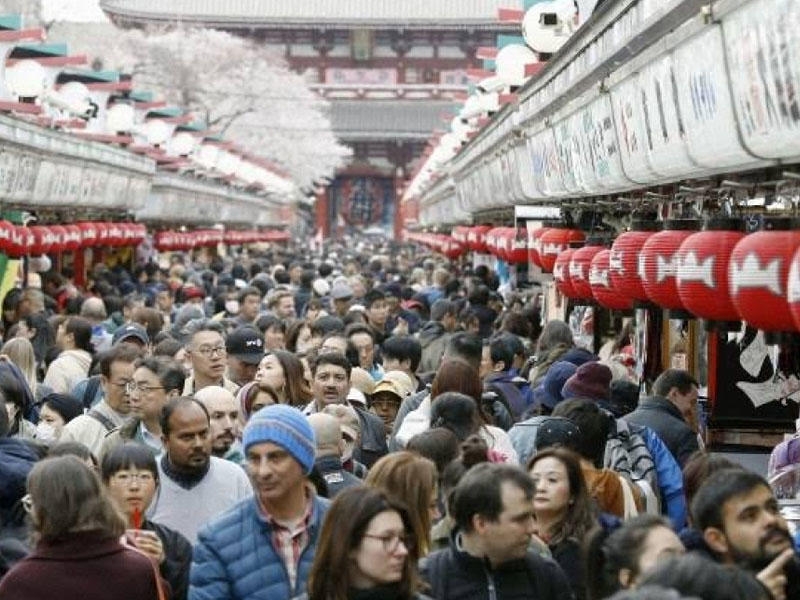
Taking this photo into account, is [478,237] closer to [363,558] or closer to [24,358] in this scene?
[24,358]

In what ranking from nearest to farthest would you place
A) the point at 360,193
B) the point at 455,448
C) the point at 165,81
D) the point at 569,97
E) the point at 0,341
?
the point at 455,448, the point at 569,97, the point at 0,341, the point at 165,81, the point at 360,193

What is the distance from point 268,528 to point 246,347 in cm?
720

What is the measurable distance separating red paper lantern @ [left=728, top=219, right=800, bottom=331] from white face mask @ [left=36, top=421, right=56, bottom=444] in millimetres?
4609

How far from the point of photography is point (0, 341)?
2052cm

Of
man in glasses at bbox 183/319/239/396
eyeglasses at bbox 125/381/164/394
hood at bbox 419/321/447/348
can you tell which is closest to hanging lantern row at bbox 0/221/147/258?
hood at bbox 419/321/447/348

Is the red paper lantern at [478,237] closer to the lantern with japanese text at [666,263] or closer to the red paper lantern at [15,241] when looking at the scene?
the red paper lantern at [15,241]

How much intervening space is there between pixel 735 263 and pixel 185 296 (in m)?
18.9

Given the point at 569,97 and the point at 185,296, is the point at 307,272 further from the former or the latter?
the point at 569,97

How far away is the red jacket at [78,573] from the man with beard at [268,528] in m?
0.25

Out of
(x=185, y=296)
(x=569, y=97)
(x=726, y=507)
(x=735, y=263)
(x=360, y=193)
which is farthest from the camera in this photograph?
(x=360, y=193)

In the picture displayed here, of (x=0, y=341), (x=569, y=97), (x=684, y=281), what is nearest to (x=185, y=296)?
(x=0, y=341)

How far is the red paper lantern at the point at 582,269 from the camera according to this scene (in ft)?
45.2

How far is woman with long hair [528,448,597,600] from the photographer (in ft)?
27.6

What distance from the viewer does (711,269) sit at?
9383 millimetres
